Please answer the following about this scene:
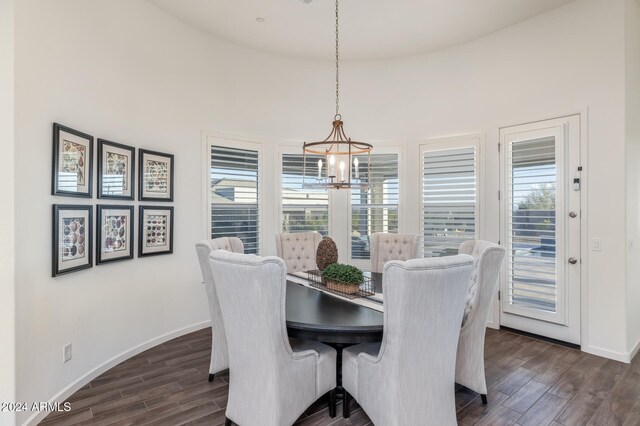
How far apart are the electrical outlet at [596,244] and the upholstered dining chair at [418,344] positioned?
247 centimetres

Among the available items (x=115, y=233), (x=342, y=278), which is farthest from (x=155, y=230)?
(x=342, y=278)

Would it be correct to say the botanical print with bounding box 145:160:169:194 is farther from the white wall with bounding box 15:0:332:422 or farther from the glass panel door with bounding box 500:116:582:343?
the glass panel door with bounding box 500:116:582:343

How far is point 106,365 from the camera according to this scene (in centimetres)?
312

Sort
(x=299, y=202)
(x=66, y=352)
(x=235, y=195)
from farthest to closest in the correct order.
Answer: (x=299, y=202) < (x=235, y=195) < (x=66, y=352)

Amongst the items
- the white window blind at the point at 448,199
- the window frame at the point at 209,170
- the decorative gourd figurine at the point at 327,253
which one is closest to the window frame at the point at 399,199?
the white window blind at the point at 448,199

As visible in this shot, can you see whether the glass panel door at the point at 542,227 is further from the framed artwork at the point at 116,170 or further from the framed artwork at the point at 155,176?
the framed artwork at the point at 116,170

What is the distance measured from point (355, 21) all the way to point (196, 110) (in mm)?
2121

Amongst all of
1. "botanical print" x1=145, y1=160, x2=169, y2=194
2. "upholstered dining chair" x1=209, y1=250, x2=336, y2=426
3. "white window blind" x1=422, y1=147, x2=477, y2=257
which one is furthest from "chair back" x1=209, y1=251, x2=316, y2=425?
"white window blind" x1=422, y1=147, x2=477, y2=257

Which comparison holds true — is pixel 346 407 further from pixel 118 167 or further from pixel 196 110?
pixel 196 110

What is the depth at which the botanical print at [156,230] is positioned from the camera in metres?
3.63

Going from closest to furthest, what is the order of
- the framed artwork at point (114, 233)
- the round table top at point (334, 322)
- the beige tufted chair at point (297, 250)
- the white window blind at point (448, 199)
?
the round table top at point (334, 322), the framed artwork at point (114, 233), the beige tufted chair at point (297, 250), the white window blind at point (448, 199)

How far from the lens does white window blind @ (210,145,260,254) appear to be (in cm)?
435

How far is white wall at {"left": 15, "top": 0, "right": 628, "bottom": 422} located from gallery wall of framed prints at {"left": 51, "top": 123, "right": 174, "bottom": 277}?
10cm

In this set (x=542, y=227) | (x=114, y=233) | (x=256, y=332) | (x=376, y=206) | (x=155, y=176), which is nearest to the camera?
(x=256, y=332)
